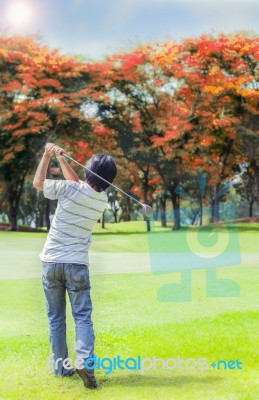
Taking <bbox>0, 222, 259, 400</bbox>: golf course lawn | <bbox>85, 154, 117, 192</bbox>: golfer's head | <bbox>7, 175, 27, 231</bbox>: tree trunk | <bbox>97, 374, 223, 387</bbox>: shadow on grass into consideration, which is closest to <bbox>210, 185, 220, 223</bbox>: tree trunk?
<bbox>7, 175, 27, 231</bbox>: tree trunk

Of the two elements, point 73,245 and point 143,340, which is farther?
point 143,340

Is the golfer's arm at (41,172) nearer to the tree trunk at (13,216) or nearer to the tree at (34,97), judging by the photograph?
the tree at (34,97)

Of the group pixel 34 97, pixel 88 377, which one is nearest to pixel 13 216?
pixel 34 97

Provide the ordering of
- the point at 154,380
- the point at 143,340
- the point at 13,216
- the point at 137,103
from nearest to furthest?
the point at 154,380
the point at 143,340
the point at 137,103
the point at 13,216

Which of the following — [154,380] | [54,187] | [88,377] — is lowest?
[154,380]

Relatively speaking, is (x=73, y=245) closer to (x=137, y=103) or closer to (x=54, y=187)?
(x=54, y=187)

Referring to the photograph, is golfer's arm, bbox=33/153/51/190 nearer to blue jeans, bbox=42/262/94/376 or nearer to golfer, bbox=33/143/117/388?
golfer, bbox=33/143/117/388

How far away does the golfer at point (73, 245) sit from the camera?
4.35 meters

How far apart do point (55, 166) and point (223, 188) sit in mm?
10512

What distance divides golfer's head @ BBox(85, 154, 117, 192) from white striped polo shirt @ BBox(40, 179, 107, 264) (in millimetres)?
45

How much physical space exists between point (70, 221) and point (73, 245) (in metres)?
0.17

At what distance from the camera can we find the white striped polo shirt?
14.3ft

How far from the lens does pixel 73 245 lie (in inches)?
173

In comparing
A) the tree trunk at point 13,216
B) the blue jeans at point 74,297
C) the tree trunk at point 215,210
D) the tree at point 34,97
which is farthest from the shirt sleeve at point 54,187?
the tree trunk at point 215,210
